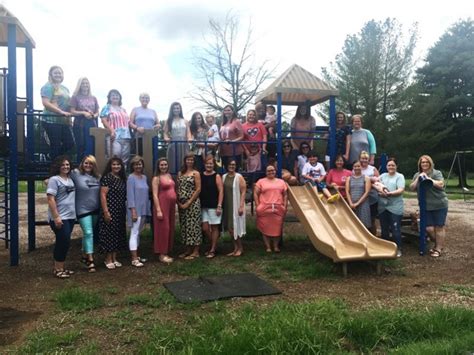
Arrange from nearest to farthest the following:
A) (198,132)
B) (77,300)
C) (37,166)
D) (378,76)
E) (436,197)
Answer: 1. (77,300)
2. (37,166)
3. (436,197)
4. (198,132)
5. (378,76)

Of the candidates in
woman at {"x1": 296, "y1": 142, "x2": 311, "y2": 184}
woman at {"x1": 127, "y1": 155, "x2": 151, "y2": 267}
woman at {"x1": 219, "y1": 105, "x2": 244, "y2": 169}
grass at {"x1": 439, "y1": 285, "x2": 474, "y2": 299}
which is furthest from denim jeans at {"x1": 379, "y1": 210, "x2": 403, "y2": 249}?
woman at {"x1": 127, "y1": 155, "x2": 151, "y2": 267}

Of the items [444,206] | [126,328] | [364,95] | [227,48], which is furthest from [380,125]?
[126,328]

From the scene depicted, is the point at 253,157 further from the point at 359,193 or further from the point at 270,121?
the point at 359,193

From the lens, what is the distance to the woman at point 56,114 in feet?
22.6

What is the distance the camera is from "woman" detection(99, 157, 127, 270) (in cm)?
652

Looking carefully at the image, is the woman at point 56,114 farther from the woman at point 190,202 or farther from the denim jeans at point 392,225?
the denim jeans at point 392,225

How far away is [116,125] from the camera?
7227 millimetres

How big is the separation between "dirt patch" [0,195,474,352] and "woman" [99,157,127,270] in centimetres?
39

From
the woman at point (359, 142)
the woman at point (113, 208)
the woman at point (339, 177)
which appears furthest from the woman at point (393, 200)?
the woman at point (113, 208)

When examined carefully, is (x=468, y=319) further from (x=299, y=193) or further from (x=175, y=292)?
(x=299, y=193)

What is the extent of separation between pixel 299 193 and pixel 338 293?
2.92 meters

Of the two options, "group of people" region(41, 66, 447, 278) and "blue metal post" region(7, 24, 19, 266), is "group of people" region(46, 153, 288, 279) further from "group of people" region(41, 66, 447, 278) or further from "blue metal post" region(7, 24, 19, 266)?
"blue metal post" region(7, 24, 19, 266)

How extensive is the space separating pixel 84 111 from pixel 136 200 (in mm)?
1649

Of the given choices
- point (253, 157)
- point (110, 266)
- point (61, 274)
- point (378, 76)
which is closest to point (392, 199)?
point (253, 157)
